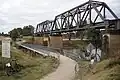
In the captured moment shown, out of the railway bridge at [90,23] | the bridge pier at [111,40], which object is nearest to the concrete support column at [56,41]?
the railway bridge at [90,23]

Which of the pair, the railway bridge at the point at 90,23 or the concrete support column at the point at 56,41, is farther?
the concrete support column at the point at 56,41

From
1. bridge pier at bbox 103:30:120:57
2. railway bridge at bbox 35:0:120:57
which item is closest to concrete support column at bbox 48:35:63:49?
railway bridge at bbox 35:0:120:57

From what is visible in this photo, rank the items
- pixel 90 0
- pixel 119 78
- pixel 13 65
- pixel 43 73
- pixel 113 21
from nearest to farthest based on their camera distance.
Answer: pixel 119 78 < pixel 43 73 < pixel 13 65 < pixel 113 21 < pixel 90 0

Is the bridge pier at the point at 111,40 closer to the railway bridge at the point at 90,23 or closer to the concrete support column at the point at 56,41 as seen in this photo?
the railway bridge at the point at 90,23

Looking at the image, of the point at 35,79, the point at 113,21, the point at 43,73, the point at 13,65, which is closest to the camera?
the point at 35,79

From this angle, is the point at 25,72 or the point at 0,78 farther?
the point at 25,72

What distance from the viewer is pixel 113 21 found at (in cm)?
4603

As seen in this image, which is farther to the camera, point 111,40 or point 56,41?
point 56,41

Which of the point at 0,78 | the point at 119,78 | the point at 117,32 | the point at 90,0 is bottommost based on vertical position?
the point at 0,78

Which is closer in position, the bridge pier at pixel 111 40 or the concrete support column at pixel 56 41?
the bridge pier at pixel 111 40

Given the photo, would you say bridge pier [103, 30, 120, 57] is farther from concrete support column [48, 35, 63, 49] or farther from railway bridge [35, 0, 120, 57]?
A: concrete support column [48, 35, 63, 49]

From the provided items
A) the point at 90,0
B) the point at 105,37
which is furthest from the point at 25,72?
the point at 90,0

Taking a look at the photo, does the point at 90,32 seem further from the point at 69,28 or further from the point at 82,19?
the point at 69,28

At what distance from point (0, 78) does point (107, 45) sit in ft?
64.4
